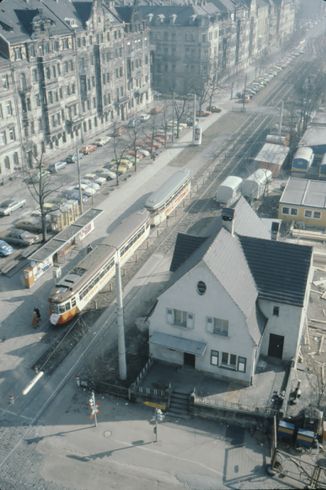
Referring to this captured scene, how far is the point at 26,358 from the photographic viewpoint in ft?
147

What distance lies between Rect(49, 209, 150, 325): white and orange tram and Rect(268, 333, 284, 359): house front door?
18359 mm

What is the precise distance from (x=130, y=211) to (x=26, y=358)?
31758 millimetres

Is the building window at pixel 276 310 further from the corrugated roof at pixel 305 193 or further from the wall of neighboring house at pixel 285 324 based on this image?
the corrugated roof at pixel 305 193

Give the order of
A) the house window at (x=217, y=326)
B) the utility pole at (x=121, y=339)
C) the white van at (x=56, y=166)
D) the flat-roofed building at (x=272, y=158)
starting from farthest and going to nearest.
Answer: the white van at (x=56, y=166), the flat-roofed building at (x=272, y=158), the house window at (x=217, y=326), the utility pole at (x=121, y=339)

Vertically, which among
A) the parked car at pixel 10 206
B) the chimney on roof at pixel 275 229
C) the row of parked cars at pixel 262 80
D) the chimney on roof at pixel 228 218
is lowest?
the parked car at pixel 10 206

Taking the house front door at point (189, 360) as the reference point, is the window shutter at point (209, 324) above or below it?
above

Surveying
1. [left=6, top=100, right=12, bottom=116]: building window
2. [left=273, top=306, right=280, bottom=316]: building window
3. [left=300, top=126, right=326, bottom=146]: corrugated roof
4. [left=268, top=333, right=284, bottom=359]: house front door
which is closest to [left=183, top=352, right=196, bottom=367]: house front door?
[left=268, top=333, right=284, bottom=359]: house front door

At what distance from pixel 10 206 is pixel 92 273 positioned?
2582 centimetres

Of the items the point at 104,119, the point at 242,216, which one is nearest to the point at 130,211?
the point at 242,216

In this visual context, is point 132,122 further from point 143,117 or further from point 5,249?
point 5,249

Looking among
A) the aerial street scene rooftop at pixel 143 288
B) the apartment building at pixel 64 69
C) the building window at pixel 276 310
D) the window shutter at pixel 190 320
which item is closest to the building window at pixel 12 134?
the apartment building at pixel 64 69

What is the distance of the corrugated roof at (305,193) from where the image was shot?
6731cm

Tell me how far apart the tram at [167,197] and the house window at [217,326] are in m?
28.4

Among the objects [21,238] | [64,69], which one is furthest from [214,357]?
[64,69]
